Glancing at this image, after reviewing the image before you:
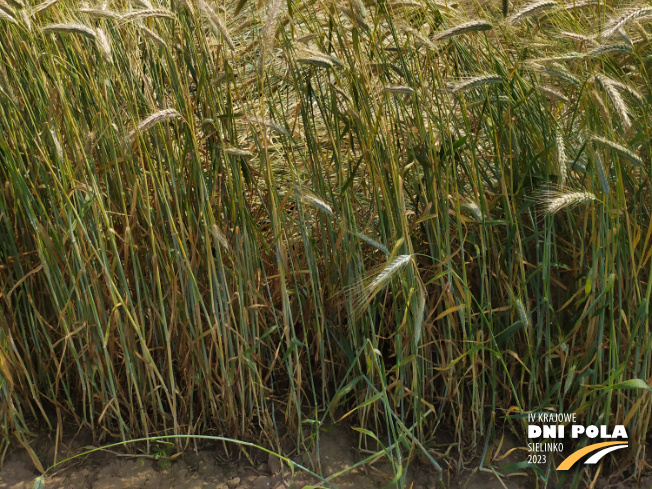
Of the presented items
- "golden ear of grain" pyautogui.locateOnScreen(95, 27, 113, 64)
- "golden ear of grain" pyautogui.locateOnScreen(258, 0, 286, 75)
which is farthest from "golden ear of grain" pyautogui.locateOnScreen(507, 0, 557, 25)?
"golden ear of grain" pyautogui.locateOnScreen(95, 27, 113, 64)

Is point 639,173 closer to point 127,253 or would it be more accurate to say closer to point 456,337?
point 456,337

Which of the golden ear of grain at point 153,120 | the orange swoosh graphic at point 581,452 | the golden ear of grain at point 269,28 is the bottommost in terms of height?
the orange swoosh graphic at point 581,452

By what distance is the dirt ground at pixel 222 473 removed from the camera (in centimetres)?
159

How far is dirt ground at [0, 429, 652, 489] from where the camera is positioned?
1589mm

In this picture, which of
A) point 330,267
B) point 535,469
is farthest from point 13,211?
point 535,469

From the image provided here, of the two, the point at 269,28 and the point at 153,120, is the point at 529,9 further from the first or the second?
the point at 153,120

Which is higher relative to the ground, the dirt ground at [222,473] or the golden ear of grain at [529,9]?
the golden ear of grain at [529,9]

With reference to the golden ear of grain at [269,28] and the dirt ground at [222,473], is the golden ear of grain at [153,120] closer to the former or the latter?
the golden ear of grain at [269,28]

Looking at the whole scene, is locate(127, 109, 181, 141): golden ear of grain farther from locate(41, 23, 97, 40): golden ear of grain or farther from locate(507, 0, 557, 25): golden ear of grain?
locate(507, 0, 557, 25): golden ear of grain

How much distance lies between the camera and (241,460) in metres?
1.67

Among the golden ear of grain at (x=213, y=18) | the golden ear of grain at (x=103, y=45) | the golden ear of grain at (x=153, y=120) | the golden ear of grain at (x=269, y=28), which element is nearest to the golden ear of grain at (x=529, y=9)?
the golden ear of grain at (x=269, y=28)

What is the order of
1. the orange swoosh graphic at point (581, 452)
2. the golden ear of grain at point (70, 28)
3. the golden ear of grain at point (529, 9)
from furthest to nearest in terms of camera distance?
1. the orange swoosh graphic at point (581, 452)
2. the golden ear of grain at point (529, 9)
3. the golden ear of grain at point (70, 28)

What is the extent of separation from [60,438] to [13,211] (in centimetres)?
63

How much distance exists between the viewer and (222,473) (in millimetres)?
1639
